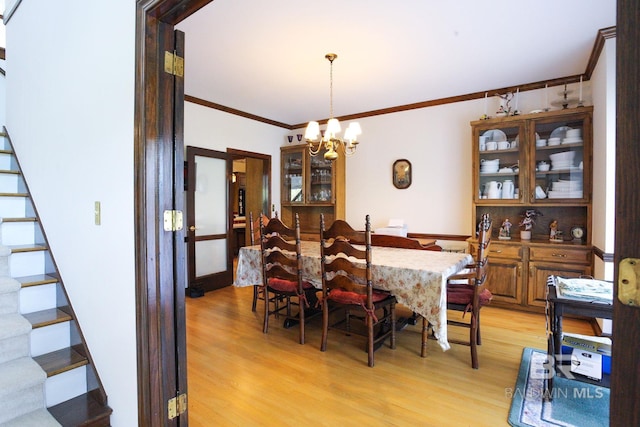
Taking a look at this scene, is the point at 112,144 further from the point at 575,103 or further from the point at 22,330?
the point at 575,103

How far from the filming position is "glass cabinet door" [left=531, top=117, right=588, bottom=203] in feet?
11.5

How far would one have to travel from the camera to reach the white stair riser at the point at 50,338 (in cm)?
178

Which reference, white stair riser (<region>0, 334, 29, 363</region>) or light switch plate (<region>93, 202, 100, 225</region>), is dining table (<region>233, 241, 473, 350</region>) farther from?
white stair riser (<region>0, 334, 29, 363</region>)

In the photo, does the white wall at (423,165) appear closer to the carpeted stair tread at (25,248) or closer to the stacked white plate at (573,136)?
the stacked white plate at (573,136)

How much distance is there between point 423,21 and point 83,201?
2649 millimetres

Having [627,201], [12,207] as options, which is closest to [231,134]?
[12,207]

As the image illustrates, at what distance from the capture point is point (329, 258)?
9.07 ft

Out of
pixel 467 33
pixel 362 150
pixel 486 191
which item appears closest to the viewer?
pixel 467 33

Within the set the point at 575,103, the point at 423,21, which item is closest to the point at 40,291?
the point at 423,21

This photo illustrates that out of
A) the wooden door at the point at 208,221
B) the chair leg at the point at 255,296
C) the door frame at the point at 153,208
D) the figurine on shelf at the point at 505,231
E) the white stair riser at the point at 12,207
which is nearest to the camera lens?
the door frame at the point at 153,208

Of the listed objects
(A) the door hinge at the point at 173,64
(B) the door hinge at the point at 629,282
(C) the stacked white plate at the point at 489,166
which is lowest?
(B) the door hinge at the point at 629,282

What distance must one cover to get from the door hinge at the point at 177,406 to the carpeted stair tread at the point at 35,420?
562mm

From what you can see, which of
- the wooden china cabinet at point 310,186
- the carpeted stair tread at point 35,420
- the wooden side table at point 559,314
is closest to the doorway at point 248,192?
the wooden china cabinet at point 310,186

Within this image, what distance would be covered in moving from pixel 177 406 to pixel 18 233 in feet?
5.92
